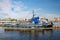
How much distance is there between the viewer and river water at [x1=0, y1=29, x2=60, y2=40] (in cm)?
353

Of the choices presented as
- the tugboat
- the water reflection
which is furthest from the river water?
the tugboat

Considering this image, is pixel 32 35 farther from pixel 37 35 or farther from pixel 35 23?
pixel 35 23

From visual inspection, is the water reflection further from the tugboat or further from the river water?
the tugboat

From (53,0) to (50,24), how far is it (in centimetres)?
61

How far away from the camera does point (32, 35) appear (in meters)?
3.62

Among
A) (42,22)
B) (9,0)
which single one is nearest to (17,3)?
(9,0)

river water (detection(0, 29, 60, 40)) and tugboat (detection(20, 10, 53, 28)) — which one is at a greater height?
tugboat (detection(20, 10, 53, 28))

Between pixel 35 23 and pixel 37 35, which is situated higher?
pixel 35 23

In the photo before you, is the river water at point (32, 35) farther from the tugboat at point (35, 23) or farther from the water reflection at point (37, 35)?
the tugboat at point (35, 23)

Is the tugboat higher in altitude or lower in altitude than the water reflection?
higher

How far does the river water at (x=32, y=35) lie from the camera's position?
11.6 ft

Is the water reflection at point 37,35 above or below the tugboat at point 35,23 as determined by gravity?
below

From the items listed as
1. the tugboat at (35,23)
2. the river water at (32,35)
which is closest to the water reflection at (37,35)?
the river water at (32,35)

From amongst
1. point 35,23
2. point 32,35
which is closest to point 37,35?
point 32,35
